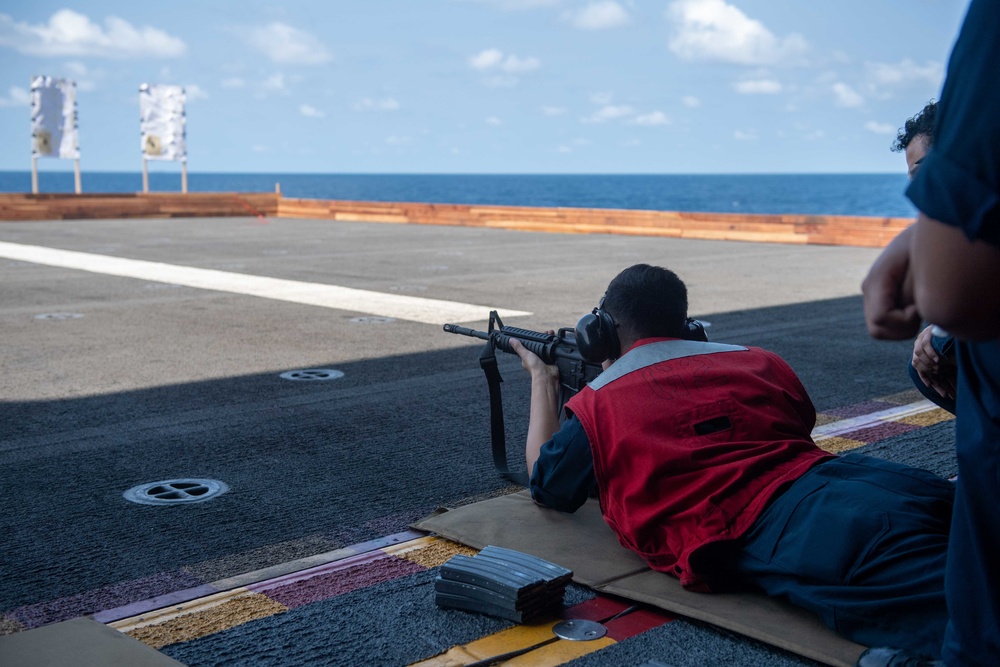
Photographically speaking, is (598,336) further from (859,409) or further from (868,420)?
(859,409)

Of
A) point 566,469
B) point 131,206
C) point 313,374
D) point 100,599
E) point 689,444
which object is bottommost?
point 100,599

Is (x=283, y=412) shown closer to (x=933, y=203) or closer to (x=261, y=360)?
(x=261, y=360)

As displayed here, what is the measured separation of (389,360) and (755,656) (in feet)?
14.7

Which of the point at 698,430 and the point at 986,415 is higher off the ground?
the point at 986,415

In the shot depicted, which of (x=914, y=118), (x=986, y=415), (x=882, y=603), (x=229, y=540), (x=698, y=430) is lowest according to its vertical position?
(x=229, y=540)

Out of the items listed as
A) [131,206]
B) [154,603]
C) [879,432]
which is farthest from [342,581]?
[131,206]

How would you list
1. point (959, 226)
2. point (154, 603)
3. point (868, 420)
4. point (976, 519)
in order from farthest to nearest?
point (868, 420), point (154, 603), point (976, 519), point (959, 226)

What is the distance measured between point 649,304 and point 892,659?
1.17m

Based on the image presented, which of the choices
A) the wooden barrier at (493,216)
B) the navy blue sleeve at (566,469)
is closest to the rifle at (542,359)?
the navy blue sleeve at (566,469)

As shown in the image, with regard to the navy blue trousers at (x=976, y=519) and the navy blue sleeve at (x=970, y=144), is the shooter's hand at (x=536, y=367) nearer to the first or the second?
the navy blue trousers at (x=976, y=519)

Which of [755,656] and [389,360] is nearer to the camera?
[755,656]

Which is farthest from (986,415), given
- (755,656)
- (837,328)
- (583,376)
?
(837,328)

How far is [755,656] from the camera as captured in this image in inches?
102

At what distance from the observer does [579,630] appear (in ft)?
9.09
